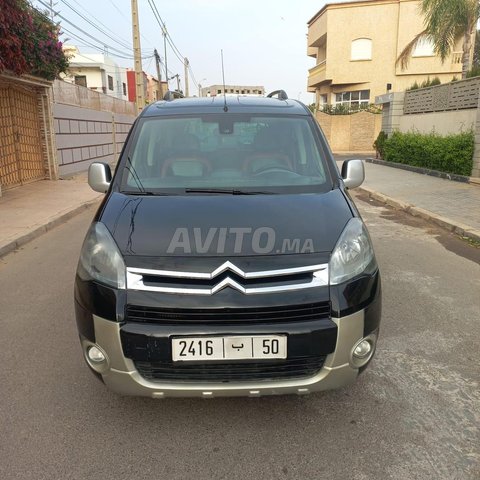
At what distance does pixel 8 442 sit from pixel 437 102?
1533cm

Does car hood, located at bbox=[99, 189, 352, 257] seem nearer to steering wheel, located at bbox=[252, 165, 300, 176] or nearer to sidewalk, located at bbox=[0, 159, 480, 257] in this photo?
steering wheel, located at bbox=[252, 165, 300, 176]

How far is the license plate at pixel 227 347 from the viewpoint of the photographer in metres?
2.23

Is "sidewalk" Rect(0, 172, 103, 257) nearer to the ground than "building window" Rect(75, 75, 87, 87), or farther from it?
nearer to the ground

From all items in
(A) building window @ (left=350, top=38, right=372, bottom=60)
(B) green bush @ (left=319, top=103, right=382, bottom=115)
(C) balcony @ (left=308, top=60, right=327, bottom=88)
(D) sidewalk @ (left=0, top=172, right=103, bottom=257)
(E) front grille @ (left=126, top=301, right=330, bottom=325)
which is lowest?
(D) sidewalk @ (left=0, top=172, right=103, bottom=257)

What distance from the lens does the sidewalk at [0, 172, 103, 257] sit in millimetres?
7005

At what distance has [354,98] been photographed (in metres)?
34.3

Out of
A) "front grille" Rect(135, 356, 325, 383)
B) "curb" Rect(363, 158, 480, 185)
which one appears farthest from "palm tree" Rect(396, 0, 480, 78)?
"front grille" Rect(135, 356, 325, 383)

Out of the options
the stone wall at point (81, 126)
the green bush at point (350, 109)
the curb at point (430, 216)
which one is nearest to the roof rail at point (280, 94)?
the curb at point (430, 216)

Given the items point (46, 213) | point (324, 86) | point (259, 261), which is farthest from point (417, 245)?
point (324, 86)

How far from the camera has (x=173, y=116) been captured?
3578 mm

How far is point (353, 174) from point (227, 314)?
168 centimetres

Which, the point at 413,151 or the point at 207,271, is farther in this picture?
the point at 413,151

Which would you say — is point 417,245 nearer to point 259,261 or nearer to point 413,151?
point 259,261

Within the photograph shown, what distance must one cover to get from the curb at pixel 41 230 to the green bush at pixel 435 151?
9.36m
